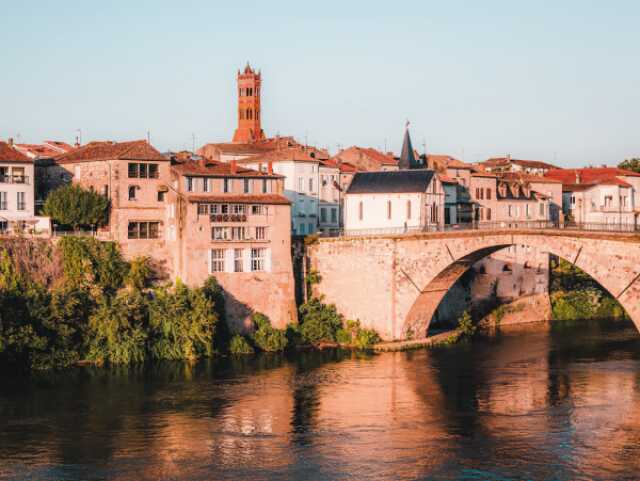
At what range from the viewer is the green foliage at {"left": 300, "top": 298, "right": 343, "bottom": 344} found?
60.1 meters

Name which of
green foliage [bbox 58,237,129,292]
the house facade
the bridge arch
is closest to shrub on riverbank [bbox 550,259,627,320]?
the house facade

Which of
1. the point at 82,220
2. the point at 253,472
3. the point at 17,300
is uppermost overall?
the point at 82,220

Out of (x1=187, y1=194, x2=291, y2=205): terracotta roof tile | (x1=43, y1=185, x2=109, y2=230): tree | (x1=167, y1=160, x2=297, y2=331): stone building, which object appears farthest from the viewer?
(x1=43, y1=185, x2=109, y2=230): tree

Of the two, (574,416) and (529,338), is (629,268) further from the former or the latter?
(529,338)

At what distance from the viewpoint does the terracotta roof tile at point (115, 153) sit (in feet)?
204

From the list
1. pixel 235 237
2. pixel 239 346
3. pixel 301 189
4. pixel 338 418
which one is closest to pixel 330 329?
pixel 239 346

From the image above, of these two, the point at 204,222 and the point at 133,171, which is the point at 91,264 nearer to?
the point at 204,222

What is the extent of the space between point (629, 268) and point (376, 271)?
55.8 ft

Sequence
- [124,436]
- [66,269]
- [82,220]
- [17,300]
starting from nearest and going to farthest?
[124,436]
[17,300]
[66,269]
[82,220]

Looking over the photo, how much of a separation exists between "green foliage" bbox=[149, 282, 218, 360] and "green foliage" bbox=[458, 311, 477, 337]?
17.1 metres

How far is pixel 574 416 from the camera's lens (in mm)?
42531

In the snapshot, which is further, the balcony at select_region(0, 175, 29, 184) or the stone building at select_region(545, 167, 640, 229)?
the stone building at select_region(545, 167, 640, 229)

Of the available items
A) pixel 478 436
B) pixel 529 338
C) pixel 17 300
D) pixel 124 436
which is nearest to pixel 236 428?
pixel 124 436

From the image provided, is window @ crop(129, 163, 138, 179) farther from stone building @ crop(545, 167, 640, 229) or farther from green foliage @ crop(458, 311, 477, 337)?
stone building @ crop(545, 167, 640, 229)
